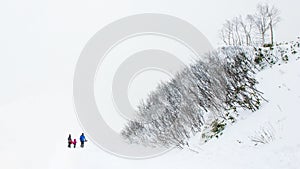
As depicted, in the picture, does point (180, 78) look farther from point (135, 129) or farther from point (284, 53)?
point (284, 53)

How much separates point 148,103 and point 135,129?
4530mm

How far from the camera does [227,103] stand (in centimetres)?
1520

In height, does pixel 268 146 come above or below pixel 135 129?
above

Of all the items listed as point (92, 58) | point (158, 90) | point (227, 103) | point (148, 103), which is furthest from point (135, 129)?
point (227, 103)

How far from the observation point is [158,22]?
44.5 meters

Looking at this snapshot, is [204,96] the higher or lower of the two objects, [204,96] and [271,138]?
the higher

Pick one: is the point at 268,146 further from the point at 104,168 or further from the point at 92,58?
the point at 92,58

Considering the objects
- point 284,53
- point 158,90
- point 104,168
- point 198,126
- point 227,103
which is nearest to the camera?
point 104,168

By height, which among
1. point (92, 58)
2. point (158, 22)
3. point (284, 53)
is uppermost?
point (158, 22)

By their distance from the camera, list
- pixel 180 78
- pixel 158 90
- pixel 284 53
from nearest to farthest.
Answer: pixel 284 53
pixel 180 78
pixel 158 90

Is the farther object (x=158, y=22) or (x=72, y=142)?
(x=158, y=22)

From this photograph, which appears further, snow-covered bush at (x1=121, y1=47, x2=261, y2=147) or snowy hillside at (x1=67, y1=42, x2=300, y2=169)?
snow-covered bush at (x1=121, y1=47, x2=261, y2=147)

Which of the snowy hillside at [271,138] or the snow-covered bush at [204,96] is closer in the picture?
the snowy hillside at [271,138]

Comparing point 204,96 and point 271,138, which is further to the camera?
point 204,96
